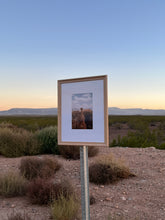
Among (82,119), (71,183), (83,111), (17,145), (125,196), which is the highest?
(83,111)

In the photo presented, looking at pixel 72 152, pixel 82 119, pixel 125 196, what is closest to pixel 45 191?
pixel 125 196

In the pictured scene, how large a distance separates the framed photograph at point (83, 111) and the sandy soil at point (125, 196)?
148 cm

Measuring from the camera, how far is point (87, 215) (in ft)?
13.3

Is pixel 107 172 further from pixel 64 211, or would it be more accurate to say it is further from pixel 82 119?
pixel 82 119

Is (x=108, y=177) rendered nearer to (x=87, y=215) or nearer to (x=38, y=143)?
(x=87, y=215)

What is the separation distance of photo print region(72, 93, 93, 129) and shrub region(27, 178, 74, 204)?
1.97m

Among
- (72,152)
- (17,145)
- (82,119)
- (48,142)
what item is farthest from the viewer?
(48,142)

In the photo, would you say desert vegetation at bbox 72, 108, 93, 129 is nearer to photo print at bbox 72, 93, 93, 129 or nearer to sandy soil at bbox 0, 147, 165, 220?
photo print at bbox 72, 93, 93, 129

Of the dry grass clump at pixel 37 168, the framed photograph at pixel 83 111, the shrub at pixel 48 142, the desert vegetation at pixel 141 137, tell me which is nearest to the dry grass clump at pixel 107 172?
the dry grass clump at pixel 37 168

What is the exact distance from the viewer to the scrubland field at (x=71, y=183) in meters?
5.14

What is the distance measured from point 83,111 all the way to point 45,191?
2361 millimetres

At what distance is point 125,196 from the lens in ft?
20.5

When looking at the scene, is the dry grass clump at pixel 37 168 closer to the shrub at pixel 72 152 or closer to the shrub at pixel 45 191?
Answer: the shrub at pixel 45 191

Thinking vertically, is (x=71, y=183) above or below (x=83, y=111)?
below
